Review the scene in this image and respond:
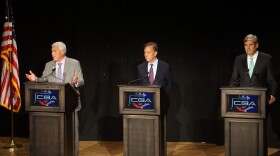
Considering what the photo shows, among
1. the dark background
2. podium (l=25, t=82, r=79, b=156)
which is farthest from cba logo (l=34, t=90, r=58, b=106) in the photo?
the dark background

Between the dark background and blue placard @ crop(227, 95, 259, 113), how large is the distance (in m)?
1.98

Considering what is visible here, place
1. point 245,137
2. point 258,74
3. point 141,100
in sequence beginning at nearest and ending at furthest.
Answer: point 245,137 → point 141,100 → point 258,74

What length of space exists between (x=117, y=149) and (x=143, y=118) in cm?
182

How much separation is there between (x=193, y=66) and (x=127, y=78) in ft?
3.40

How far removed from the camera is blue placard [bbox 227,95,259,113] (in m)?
6.25

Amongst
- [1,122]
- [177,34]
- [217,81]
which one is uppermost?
[177,34]

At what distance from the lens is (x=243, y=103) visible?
6289mm

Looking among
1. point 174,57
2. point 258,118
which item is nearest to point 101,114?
point 174,57

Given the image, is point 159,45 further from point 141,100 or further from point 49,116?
point 49,116

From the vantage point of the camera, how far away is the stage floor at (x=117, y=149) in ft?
25.8

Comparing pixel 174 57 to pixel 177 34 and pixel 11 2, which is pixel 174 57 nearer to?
pixel 177 34

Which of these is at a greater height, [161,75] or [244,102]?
[161,75]

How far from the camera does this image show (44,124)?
664 cm

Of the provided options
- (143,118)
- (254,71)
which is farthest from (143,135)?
(254,71)
